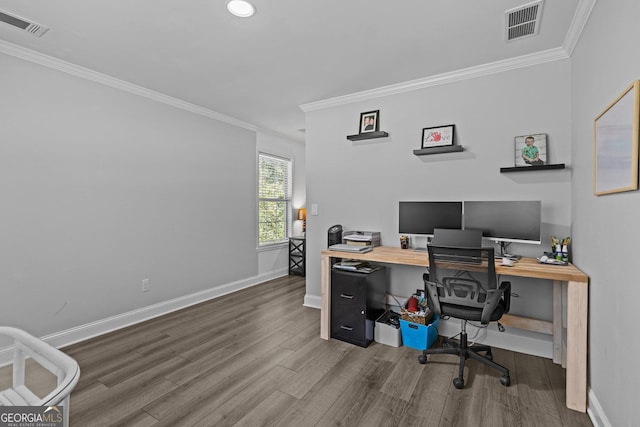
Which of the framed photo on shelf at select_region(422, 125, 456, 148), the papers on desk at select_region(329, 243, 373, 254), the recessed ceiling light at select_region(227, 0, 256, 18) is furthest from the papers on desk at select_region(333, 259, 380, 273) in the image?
the recessed ceiling light at select_region(227, 0, 256, 18)

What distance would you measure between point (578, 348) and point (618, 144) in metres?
1.27

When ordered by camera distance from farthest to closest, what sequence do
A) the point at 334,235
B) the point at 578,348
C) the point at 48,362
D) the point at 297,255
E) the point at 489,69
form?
the point at 297,255
the point at 334,235
the point at 489,69
the point at 578,348
the point at 48,362

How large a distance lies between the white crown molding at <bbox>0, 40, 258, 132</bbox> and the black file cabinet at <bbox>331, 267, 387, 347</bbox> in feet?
8.81

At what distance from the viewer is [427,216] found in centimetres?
300

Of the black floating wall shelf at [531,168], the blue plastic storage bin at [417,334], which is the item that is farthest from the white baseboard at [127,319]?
the black floating wall shelf at [531,168]

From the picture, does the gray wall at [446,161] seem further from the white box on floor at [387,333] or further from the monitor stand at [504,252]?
the white box on floor at [387,333]

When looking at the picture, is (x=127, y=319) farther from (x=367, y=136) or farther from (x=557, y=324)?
(x=557, y=324)

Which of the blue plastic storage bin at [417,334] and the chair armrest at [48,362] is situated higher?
the chair armrest at [48,362]

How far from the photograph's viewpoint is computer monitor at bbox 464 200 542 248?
249 cm

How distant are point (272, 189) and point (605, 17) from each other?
14.5 feet

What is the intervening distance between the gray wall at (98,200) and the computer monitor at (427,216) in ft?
8.28

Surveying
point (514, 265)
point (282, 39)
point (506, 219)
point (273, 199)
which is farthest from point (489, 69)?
point (273, 199)

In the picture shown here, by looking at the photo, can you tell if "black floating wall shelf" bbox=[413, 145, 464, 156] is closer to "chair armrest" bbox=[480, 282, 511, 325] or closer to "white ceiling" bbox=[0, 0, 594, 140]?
"white ceiling" bbox=[0, 0, 594, 140]

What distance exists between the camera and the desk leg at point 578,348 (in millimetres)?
1966
